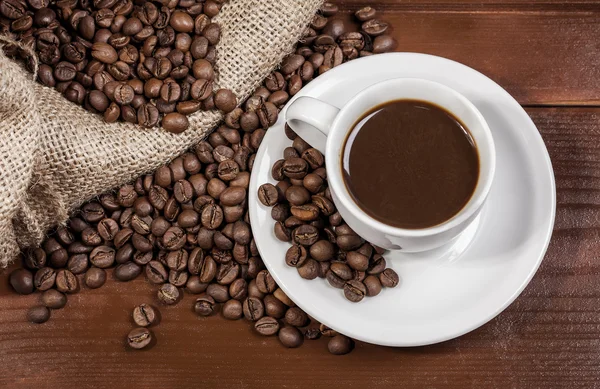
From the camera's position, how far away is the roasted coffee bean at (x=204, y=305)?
154 centimetres

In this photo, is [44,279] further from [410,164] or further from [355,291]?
[410,164]

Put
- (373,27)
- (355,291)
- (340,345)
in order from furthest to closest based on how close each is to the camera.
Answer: (373,27)
(340,345)
(355,291)

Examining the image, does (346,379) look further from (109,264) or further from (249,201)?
(109,264)

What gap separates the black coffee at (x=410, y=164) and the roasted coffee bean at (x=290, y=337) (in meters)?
0.38

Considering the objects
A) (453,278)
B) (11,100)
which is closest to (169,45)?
(11,100)

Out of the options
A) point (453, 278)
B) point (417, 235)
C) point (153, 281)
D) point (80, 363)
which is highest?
point (417, 235)

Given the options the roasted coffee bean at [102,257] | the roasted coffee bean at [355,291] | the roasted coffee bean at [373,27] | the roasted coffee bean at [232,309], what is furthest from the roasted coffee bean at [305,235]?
the roasted coffee bean at [373,27]

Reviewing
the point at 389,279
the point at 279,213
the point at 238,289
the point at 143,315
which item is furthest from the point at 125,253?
the point at 389,279

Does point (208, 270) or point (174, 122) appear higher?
point (174, 122)

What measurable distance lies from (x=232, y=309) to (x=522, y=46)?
945 millimetres

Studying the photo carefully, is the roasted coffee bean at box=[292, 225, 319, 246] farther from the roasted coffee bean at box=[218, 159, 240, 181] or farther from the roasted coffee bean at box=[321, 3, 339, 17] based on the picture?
the roasted coffee bean at box=[321, 3, 339, 17]

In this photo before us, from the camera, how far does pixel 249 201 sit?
4.83ft

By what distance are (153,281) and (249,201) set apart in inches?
11.9

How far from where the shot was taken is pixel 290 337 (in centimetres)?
152
